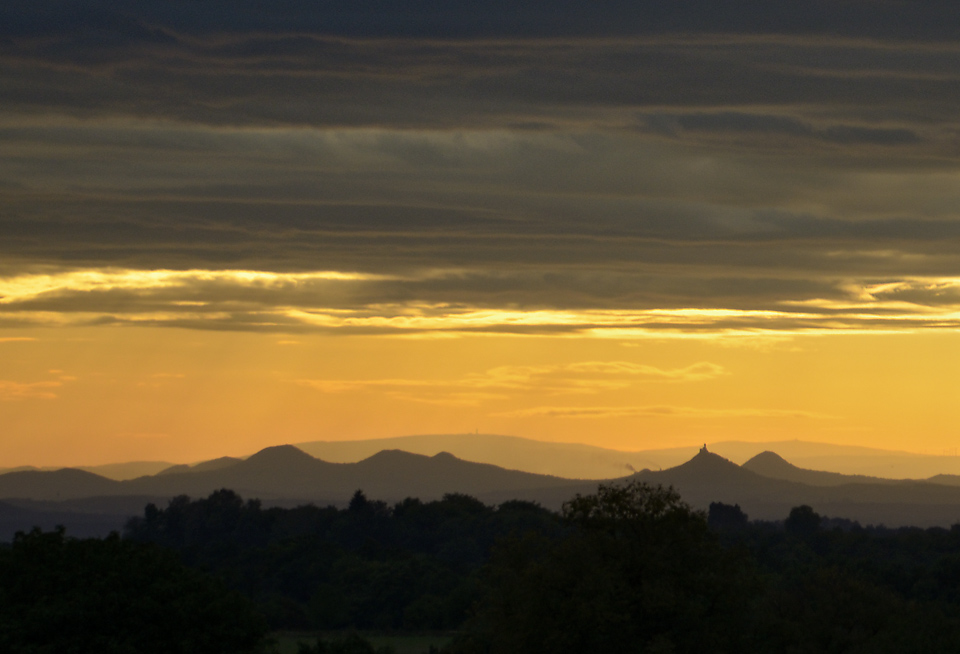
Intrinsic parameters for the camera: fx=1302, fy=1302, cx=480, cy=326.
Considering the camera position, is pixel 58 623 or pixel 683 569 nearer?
pixel 58 623

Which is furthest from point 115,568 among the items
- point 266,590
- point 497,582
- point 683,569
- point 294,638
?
point 266,590

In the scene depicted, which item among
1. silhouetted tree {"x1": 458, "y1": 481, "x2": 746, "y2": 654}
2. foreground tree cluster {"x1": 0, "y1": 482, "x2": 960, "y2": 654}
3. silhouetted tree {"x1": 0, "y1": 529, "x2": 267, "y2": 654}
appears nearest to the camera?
silhouetted tree {"x1": 0, "y1": 529, "x2": 267, "y2": 654}

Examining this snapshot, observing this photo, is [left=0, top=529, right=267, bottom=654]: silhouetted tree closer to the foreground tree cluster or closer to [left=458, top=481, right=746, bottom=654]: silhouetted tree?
the foreground tree cluster

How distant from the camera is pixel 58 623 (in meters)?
49.5

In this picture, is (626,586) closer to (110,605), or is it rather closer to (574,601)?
(574,601)

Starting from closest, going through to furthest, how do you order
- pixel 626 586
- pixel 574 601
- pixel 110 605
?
1. pixel 110 605
2. pixel 574 601
3. pixel 626 586

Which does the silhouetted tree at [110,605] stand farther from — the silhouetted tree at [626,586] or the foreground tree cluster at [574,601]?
the silhouetted tree at [626,586]

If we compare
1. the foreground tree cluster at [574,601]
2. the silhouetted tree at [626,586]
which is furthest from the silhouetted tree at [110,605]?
the silhouetted tree at [626,586]

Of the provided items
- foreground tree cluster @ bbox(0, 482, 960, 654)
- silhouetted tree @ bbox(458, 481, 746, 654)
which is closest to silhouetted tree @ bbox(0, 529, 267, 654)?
foreground tree cluster @ bbox(0, 482, 960, 654)

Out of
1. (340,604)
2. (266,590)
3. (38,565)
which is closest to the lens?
(38,565)

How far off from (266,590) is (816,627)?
10795 centimetres

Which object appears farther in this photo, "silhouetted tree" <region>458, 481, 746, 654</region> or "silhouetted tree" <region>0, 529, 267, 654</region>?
"silhouetted tree" <region>458, 481, 746, 654</region>

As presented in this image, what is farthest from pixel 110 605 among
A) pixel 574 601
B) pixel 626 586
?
pixel 626 586

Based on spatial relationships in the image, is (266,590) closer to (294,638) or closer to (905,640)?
(294,638)
